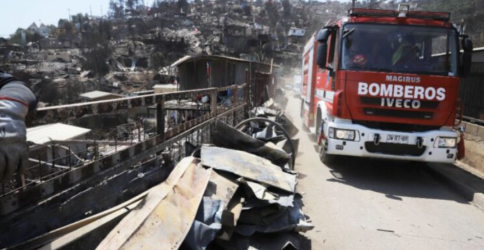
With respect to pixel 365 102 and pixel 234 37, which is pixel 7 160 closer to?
pixel 365 102

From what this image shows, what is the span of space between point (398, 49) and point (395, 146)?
1.73m

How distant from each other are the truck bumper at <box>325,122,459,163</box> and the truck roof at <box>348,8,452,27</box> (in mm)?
1978

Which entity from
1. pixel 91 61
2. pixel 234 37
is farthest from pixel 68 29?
A: pixel 234 37

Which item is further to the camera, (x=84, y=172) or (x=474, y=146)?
(x=474, y=146)

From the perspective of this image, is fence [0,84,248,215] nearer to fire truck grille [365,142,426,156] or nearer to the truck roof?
fire truck grille [365,142,426,156]

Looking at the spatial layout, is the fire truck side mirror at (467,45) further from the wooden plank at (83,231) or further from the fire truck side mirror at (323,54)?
the wooden plank at (83,231)

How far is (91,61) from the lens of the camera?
6525cm

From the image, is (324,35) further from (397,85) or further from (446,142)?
(446,142)

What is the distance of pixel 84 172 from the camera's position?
2.25 meters

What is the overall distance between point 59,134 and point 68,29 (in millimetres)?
109031

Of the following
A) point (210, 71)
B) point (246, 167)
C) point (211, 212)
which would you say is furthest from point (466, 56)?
point (210, 71)

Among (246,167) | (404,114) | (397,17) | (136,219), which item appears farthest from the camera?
(397,17)

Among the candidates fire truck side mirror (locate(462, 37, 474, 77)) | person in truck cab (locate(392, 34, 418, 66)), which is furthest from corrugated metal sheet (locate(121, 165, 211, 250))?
fire truck side mirror (locate(462, 37, 474, 77))

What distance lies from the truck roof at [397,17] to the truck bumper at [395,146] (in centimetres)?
198
